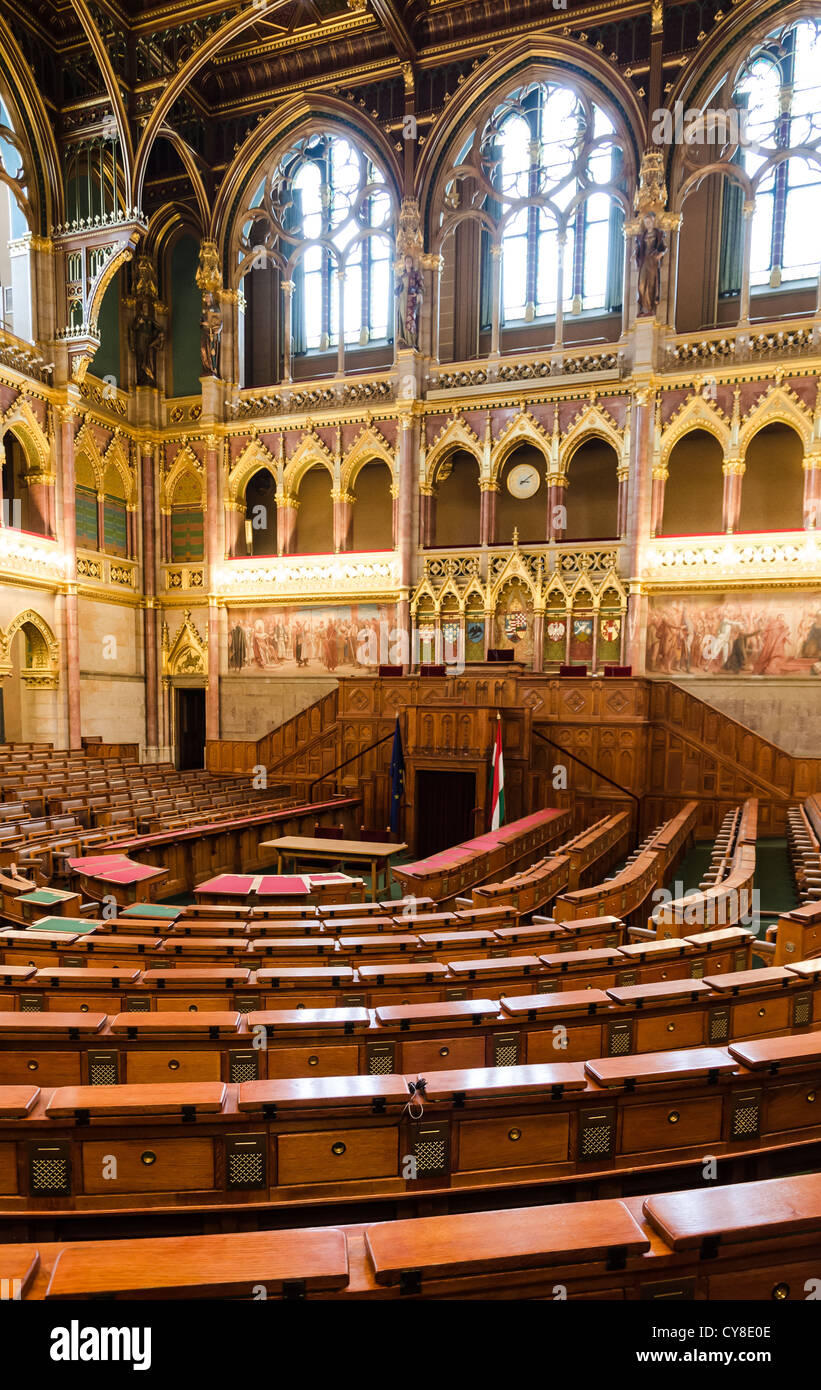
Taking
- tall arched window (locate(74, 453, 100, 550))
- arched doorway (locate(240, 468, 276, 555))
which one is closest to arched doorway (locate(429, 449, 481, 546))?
arched doorway (locate(240, 468, 276, 555))

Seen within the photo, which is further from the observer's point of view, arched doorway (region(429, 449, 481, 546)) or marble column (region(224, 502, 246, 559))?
marble column (region(224, 502, 246, 559))

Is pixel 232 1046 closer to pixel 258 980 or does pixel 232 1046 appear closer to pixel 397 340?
pixel 258 980

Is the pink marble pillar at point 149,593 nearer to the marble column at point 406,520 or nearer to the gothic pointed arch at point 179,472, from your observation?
the gothic pointed arch at point 179,472

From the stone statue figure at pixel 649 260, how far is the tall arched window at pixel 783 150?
2.10 metres

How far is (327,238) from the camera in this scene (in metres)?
18.6

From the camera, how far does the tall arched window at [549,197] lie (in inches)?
655

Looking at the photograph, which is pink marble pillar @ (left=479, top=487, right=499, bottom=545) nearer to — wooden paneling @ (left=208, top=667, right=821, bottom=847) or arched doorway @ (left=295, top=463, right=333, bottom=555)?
arched doorway @ (left=295, top=463, right=333, bottom=555)

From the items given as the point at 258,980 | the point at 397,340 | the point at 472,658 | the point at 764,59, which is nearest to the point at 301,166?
the point at 397,340

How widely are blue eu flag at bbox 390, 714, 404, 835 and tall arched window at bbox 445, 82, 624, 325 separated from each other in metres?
11.0

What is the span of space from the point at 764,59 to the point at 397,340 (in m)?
8.94

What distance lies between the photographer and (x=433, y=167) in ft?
56.5

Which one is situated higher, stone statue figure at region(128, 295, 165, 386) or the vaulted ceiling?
the vaulted ceiling

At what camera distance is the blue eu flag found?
12758mm
